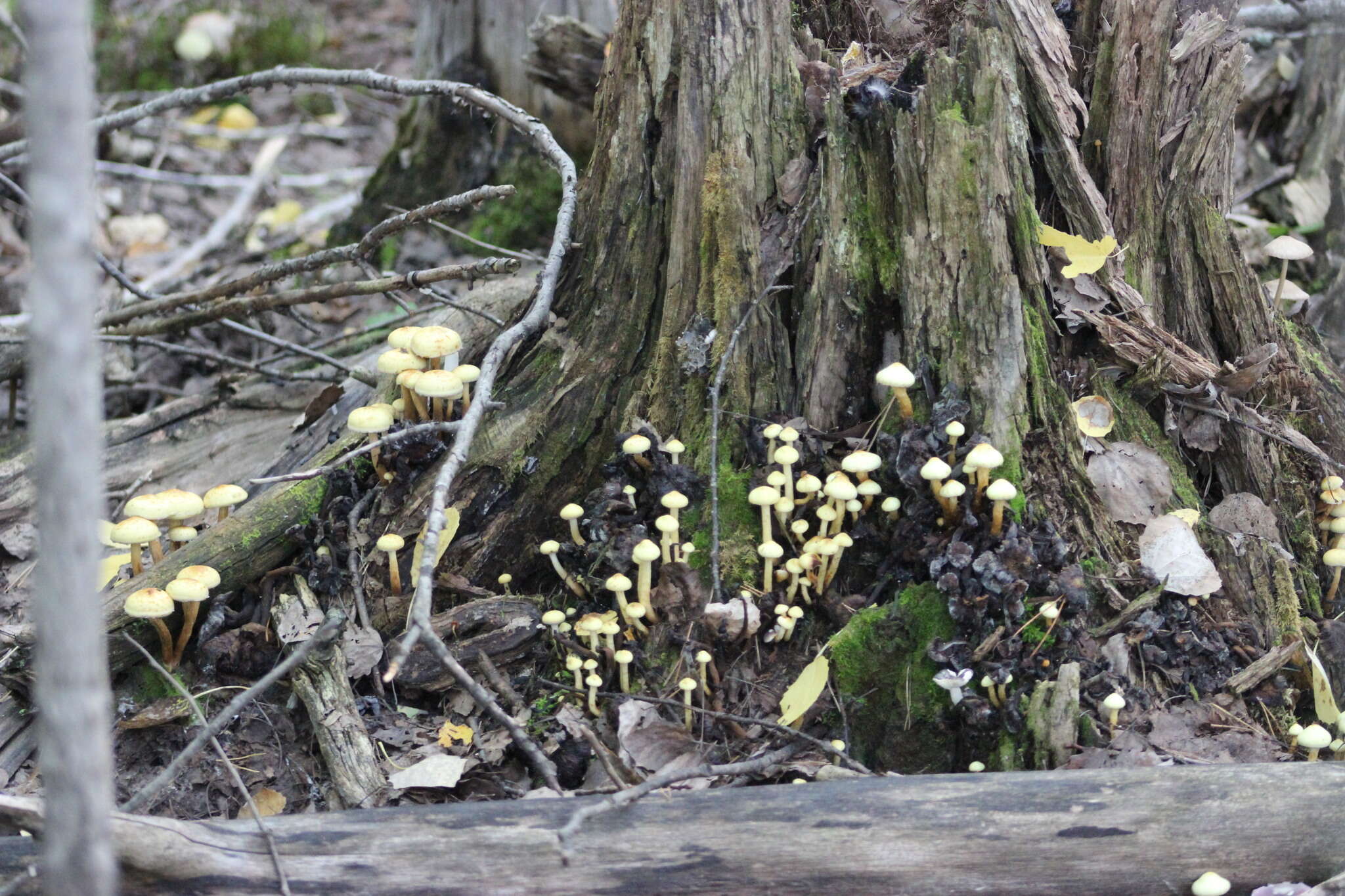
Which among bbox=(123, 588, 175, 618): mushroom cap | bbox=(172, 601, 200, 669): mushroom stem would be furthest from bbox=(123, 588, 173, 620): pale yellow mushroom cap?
bbox=(172, 601, 200, 669): mushroom stem

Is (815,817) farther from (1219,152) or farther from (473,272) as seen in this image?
(1219,152)

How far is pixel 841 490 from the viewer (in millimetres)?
4020

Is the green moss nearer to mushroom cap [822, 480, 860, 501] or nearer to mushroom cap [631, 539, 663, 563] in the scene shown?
mushroom cap [822, 480, 860, 501]

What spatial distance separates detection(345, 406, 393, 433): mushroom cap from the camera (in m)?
4.43

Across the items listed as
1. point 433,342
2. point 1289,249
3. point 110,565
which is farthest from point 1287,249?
point 110,565

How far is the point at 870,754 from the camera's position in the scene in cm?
406

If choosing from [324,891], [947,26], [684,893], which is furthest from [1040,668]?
[947,26]

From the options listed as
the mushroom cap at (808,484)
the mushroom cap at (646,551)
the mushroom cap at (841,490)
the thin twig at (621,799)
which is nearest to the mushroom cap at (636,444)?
the mushroom cap at (646,551)

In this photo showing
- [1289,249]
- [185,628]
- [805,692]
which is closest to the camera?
[805,692]

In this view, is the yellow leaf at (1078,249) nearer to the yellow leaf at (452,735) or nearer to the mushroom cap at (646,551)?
the mushroom cap at (646,551)

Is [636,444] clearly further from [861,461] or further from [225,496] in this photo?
[225,496]

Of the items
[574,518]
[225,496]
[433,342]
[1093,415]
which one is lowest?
[574,518]

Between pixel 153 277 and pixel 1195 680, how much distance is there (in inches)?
328

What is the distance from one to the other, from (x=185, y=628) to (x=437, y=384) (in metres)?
1.46
